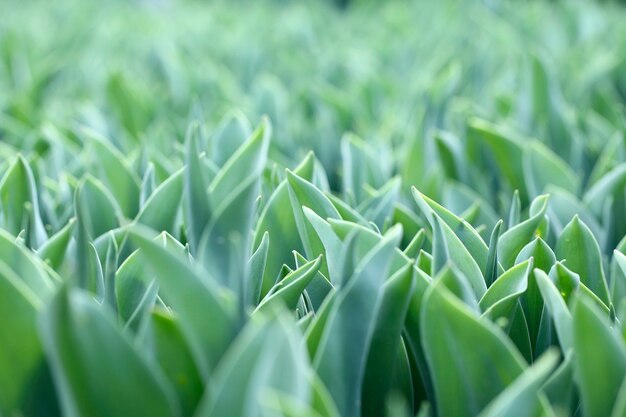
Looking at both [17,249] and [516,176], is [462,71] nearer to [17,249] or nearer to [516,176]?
[516,176]

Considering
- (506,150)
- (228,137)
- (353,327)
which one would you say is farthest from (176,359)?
(506,150)

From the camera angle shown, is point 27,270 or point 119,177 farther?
point 119,177

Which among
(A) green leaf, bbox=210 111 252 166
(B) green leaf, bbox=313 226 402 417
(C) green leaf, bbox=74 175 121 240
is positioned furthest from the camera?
(A) green leaf, bbox=210 111 252 166

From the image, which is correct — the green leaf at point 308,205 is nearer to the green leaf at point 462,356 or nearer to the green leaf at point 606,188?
the green leaf at point 462,356

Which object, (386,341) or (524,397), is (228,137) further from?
(524,397)

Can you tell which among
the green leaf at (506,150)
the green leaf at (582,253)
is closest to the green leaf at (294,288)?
the green leaf at (582,253)

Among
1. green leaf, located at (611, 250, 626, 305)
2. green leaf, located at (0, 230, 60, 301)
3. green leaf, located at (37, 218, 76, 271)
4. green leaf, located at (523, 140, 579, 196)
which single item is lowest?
green leaf, located at (611, 250, 626, 305)

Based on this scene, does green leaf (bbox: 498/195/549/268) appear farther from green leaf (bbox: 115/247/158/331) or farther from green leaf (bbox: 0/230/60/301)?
green leaf (bbox: 0/230/60/301)

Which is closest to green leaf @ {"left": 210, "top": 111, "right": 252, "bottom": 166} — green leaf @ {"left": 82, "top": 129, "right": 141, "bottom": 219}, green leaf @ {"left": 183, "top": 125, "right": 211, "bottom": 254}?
green leaf @ {"left": 82, "top": 129, "right": 141, "bottom": 219}
